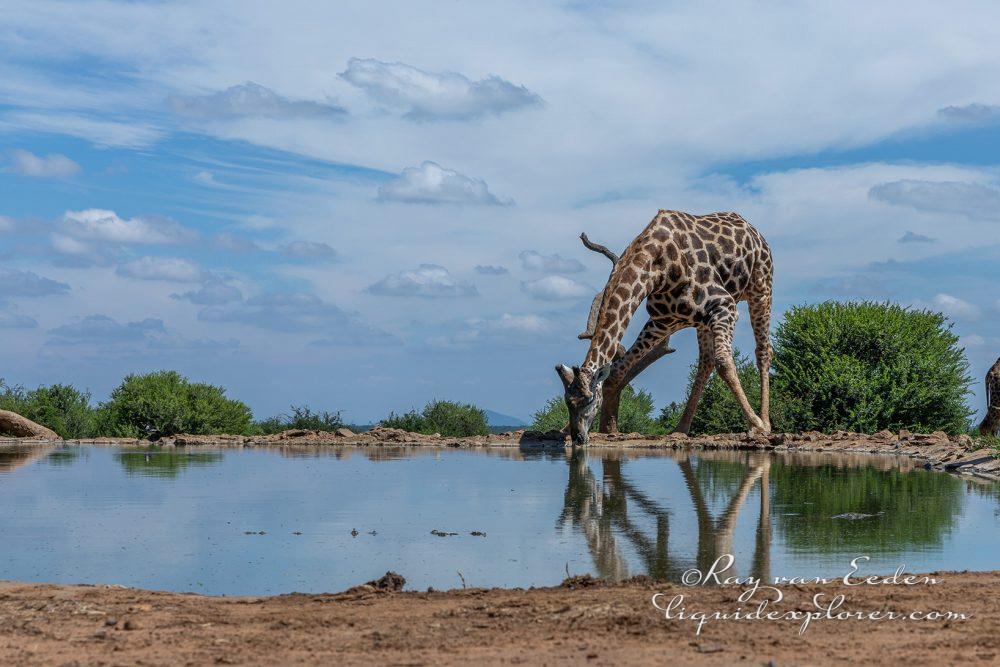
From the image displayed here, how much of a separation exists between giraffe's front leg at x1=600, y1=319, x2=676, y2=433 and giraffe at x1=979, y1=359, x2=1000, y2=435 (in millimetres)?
5585

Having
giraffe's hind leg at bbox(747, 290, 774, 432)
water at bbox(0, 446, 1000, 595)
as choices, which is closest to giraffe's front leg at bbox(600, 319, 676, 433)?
giraffe's hind leg at bbox(747, 290, 774, 432)

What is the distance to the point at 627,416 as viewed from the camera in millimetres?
26781

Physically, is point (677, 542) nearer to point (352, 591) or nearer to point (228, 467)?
point (352, 591)

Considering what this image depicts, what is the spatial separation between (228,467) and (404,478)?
321 cm

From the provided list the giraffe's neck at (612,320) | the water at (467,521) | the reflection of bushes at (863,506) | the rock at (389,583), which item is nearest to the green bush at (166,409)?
the water at (467,521)

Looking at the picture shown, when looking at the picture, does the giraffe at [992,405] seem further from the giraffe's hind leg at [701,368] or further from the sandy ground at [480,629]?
the sandy ground at [480,629]

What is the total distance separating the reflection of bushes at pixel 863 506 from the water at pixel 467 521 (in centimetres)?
3

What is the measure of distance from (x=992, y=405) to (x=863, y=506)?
951 centimetres

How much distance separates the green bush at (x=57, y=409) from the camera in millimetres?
28469

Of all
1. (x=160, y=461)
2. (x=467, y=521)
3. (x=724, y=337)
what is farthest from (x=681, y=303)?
(x=467, y=521)

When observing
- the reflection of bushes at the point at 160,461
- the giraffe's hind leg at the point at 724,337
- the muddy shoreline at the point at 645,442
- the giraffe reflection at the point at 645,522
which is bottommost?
the giraffe reflection at the point at 645,522

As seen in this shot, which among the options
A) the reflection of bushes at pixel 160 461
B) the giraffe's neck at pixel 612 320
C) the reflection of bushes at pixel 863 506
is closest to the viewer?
the reflection of bushes at pixel 863 506

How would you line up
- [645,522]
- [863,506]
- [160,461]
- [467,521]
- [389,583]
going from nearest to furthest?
[389,583] → [645,522] → [467,521] → [863,506] → [160,461]

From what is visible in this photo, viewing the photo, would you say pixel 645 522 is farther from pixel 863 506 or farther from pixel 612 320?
pixel 612 320
